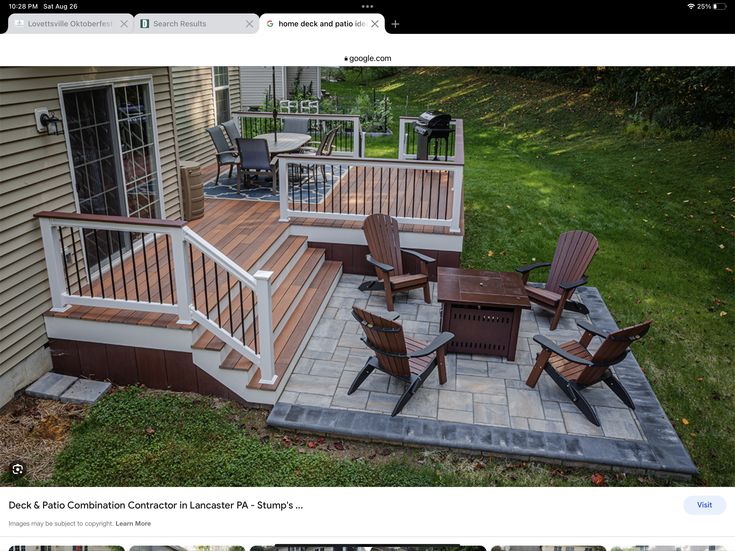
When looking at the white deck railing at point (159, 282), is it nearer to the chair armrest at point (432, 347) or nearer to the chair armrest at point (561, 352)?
the chair armrest at point (432, 347)

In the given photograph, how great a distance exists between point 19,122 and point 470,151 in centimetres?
1186

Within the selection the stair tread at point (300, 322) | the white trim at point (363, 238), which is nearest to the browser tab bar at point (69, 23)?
the stair tread at point (300, 322)

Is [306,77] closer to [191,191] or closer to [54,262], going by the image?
[191,191]

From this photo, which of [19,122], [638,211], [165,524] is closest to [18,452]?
[165,524]

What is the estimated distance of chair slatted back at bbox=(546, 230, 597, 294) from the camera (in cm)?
633

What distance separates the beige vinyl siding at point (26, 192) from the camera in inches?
177

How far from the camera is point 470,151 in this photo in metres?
14.9

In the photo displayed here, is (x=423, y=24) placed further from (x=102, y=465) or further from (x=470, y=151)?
(x=470, y=151)

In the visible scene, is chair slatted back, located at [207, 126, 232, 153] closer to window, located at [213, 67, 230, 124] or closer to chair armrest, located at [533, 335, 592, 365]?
window, located at [213, 67, 230, 124]

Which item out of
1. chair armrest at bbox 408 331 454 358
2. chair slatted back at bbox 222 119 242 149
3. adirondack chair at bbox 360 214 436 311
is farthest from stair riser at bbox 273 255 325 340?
chair slatted back at bbox 222 119 242 149

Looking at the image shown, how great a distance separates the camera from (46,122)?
15.8 feet

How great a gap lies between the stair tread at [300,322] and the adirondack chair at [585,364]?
227 centimetres

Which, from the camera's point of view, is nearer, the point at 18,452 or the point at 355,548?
the point at 355,548

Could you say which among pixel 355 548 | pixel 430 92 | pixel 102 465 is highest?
pixel 430 92
